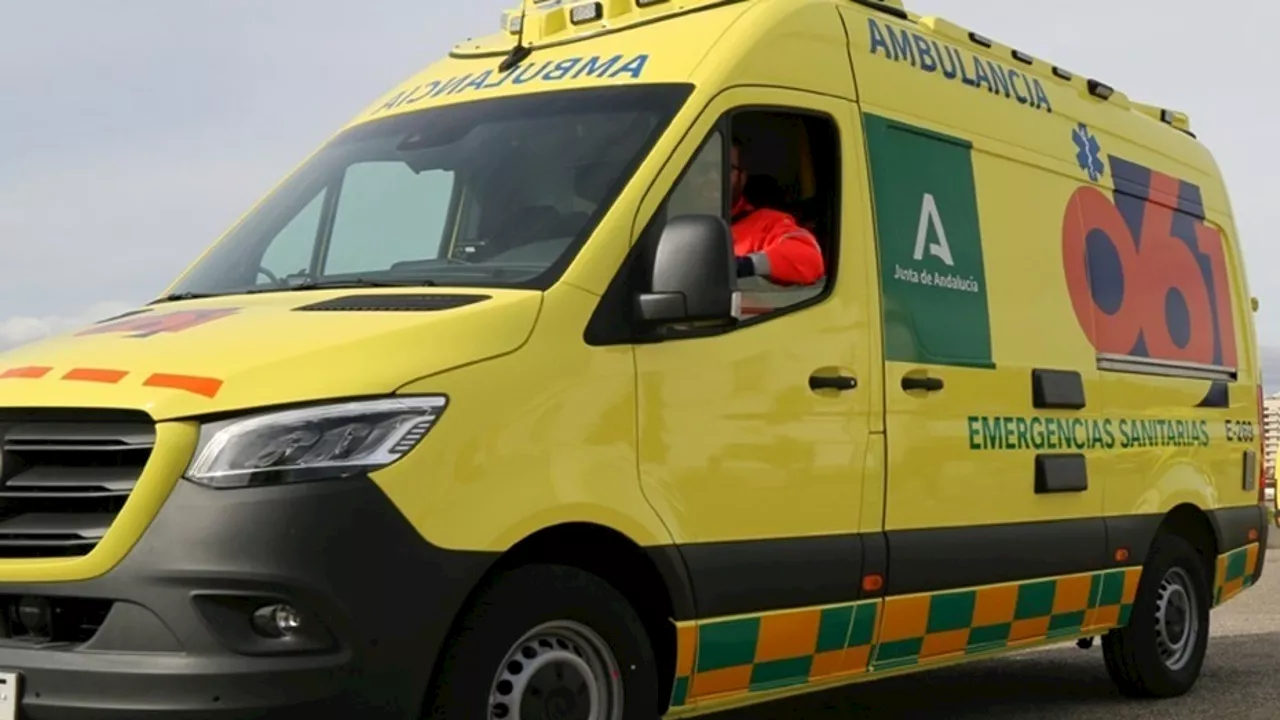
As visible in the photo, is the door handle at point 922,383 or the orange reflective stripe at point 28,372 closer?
the orange reflective stripe at point 28,372

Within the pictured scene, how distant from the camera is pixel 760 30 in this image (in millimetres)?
5988

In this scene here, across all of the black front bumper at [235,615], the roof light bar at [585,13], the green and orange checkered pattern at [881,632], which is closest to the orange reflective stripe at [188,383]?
the black front bumper at [235,615]

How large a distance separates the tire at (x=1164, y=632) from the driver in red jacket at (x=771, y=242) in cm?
316

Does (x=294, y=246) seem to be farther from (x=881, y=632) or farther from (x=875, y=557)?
(x=881, y=632)

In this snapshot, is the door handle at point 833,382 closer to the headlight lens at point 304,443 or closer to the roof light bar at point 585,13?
the roof light bar at point 585,13

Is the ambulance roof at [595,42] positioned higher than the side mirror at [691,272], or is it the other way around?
the ambulance roof at [595,42]

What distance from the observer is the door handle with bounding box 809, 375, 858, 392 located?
592cm

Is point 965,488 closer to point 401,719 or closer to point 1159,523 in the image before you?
point 1159,523

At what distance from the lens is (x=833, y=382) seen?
6004 mm

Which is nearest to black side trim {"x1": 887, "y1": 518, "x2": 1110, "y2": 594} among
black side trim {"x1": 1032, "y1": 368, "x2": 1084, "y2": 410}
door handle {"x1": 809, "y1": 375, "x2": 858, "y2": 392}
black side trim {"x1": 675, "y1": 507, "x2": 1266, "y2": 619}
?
black side trim {"x1": 675, "y1": 507, "x2": 1266, "y2": 619}

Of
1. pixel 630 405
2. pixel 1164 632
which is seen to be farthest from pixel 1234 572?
pixel 630 405

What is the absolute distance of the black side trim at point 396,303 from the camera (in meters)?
4.84

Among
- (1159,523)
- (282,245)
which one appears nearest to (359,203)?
(282,245)

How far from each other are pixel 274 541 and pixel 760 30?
2598 mm
